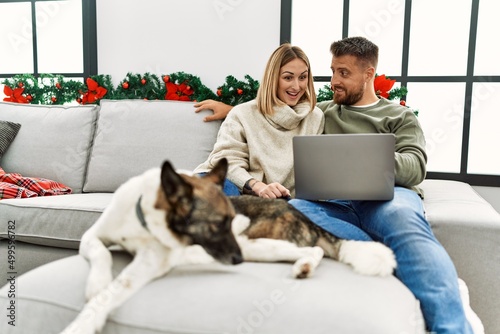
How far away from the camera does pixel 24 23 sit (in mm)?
3816

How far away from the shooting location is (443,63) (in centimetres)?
305

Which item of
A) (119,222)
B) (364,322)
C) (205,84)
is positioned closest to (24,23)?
(205,84)

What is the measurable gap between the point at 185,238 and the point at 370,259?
533mm

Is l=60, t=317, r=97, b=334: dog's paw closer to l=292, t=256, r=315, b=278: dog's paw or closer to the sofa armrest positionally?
l=292, t=256, r=315, b=278: dog's paw

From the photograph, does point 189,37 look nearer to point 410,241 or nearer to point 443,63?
point 443,63

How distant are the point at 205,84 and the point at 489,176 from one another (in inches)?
79.9

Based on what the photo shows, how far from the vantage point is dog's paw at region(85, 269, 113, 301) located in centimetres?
110

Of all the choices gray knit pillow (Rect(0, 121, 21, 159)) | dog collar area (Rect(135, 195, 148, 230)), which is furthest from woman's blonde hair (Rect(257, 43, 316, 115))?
gray knit pillow (Rect(0, 121, 21, 159))

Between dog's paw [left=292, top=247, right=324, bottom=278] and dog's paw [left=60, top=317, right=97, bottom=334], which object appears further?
dog's paw [left=292, top=247, right=324, bottom=278]

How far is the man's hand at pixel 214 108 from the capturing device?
8.71 feet

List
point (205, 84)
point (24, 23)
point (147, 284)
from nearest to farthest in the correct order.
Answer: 1. point (147, 284)
2. point (205, 84)
3. point (24, 23)

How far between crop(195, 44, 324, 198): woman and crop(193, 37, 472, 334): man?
166 mm

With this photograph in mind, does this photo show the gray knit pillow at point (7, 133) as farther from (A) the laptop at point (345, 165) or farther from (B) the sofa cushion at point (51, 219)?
(A) the laptop at point (345, 165)

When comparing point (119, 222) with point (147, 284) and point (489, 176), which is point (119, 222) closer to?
point (147, 284)
